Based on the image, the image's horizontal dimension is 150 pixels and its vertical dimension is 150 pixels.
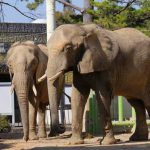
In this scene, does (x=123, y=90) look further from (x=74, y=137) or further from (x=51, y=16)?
(x=51, y=16)

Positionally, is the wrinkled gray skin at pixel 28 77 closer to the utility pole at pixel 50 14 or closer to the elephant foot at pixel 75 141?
the elephant foot at pixel 75 141

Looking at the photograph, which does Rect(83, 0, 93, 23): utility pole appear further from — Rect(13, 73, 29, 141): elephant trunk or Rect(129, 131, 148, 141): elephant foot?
Rect(129, 131, 148, 141): elephant foot

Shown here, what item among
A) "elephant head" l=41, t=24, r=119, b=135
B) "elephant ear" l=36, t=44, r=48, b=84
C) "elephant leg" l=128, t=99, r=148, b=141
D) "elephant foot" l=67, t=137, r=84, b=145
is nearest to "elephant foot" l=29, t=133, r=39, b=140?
"elephant ear" l=36, t=44, r=48, b=84

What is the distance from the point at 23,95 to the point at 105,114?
1.78m

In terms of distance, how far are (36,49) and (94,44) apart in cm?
325

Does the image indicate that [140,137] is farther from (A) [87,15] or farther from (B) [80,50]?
(A) [87,15]

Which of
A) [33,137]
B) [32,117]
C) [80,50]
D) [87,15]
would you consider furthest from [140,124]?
[87,15]

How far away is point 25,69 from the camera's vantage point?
540 inches

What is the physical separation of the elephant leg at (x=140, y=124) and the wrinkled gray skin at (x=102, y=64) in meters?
0.09

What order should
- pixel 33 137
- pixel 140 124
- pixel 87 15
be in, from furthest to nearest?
pixel 87 15 → pixel 33 137 → pixel 140 124

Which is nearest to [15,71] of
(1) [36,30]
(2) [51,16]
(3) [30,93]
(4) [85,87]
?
(3) [30,93]

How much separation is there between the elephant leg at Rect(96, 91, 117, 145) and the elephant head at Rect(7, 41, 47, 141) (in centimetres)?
151

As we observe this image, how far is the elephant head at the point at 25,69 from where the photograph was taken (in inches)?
499

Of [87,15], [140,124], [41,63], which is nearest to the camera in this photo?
A: [140,124]
